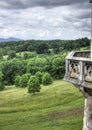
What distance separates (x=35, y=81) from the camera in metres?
90.8

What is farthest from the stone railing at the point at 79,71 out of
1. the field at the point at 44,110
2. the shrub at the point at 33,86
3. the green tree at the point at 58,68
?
the green tree at the point at 58,68

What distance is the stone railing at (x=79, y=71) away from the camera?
13295mm

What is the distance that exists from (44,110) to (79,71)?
54.2 metres

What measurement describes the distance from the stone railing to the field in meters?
33.3

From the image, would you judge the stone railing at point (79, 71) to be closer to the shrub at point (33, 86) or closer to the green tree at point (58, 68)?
the shrub at point (33, 86)

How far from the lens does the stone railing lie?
13295mm

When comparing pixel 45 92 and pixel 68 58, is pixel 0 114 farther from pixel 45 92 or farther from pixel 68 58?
pixel 68 58

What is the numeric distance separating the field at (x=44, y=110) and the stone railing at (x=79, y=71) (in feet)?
109

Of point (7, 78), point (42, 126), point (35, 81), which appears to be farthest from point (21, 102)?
point (7, 78)

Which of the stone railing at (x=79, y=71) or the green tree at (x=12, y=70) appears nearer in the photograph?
the stone railing at (x=79, y=71)

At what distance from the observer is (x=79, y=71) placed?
543 inches

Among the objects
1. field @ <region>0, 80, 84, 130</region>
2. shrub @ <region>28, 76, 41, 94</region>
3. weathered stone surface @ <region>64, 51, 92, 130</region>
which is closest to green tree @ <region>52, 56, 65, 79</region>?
field @ <region>0, 80, 84, 130</region>

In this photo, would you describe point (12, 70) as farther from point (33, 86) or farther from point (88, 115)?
point (88, 115)

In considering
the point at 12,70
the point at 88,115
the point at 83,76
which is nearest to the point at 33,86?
the point at 12,70
